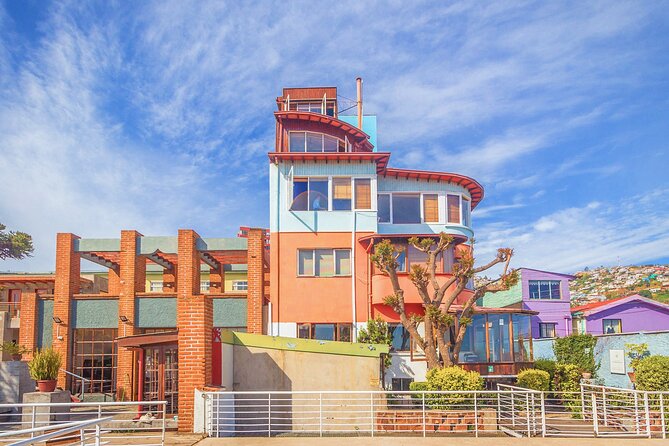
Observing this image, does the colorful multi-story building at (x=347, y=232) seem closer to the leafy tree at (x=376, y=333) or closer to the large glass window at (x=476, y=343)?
the large glass window at (x=476, y=343)

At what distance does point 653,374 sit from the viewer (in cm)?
1755

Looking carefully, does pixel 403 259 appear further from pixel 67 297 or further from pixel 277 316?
pixel 67 297

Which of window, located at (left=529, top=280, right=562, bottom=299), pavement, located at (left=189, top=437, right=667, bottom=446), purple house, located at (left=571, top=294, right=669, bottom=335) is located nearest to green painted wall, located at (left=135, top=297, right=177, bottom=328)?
pavement, located at (left=189, top=437, right=667, bottom=446)

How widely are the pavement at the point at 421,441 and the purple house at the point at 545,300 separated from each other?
78.1 ft

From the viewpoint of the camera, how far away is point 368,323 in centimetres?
2266

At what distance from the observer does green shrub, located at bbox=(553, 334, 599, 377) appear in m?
24.0

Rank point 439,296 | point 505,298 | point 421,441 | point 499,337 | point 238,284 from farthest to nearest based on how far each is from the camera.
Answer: point 505,298
point 238,284
point 499,337
point 439,296
point 421,441

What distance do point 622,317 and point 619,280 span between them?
86.1 meters

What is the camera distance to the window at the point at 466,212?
26.7 meters

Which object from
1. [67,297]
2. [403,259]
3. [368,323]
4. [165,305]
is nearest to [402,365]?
[368,323]

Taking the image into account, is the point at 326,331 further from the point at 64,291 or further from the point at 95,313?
→ the point at 64,291

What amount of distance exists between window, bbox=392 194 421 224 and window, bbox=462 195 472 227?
225cm

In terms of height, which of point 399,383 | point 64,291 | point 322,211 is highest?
point 322,211

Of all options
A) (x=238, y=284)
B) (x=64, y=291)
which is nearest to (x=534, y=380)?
(x=64, y=291)
